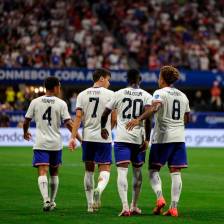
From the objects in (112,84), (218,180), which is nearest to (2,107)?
(112,84)

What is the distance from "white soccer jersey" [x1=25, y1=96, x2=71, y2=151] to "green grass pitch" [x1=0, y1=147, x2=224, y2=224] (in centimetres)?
113

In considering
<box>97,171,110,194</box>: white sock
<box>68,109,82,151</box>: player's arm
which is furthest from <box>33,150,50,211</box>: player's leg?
<box>97,171,110,194</box>: white sock

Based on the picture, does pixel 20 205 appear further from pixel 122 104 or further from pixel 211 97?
pixel 211 97

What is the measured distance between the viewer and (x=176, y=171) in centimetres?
1349

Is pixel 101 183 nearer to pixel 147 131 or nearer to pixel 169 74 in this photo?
pixel 147 131

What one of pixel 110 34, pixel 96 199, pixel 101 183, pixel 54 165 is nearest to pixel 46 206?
pixel 54 165

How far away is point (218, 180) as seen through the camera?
816 inches

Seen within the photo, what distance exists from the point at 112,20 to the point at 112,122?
2923cm

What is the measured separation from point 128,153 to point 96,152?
2.88ft

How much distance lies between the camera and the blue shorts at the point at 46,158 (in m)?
13.9

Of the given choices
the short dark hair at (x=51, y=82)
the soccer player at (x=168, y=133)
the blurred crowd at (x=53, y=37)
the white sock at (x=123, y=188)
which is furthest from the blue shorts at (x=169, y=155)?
the blurred crowd at (x=53, y=37)

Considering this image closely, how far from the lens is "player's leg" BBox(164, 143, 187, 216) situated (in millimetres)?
13352

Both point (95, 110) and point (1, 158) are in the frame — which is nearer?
point (95, 110)

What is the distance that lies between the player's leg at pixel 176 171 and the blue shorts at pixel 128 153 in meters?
0.51
